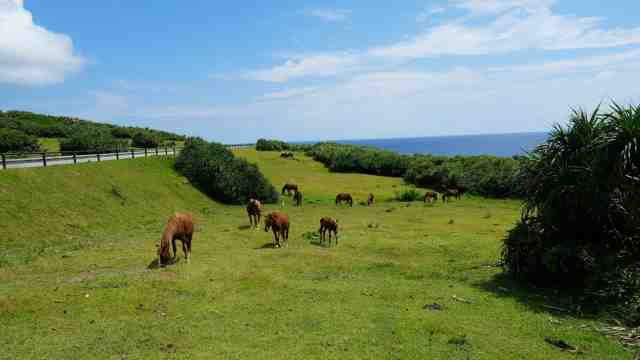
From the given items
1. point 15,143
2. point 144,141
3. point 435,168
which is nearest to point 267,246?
point 15,143

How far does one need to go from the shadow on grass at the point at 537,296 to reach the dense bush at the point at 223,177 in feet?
114

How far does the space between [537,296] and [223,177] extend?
37621 mm

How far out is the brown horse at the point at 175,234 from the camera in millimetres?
19625

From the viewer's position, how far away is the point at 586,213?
60.7ft

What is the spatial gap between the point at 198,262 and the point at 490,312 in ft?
36.9

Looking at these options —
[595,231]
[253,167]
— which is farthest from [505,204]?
[595,231]

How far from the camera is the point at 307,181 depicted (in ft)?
235

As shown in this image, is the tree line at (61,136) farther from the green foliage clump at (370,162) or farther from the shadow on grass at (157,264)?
the shadow on grass at (157,264)

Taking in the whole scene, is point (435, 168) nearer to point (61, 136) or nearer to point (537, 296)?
point (61, 136)

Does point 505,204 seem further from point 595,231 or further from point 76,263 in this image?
point 76,263

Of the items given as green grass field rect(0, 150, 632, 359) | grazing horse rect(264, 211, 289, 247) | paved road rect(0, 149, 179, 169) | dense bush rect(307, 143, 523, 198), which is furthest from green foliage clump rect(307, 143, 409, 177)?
grazing horse rect(264, 211, 289, 247)

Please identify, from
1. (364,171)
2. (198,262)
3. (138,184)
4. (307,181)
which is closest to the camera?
(198,262)

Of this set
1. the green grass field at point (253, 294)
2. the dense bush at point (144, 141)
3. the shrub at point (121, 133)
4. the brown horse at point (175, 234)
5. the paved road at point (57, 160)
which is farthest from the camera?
the shrub at point (121, 133)

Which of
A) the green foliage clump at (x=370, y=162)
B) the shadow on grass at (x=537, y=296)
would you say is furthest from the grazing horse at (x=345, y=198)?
the green foliage clump at (x=370, y=162)
